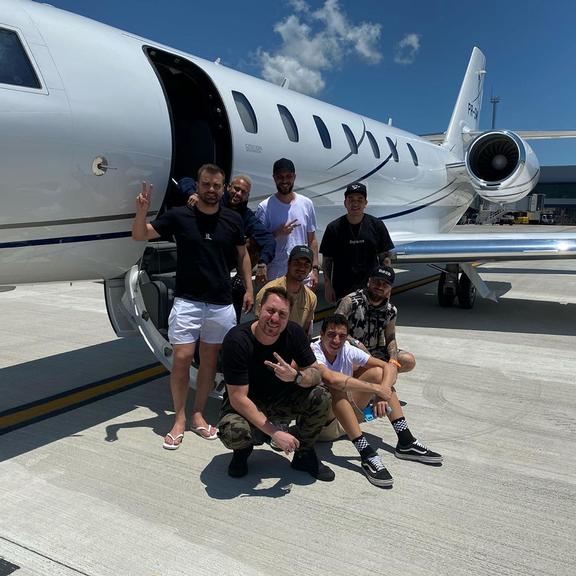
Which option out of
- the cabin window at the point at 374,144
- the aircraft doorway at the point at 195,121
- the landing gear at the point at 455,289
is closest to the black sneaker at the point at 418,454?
the aircraft doorway at the point at 195,121

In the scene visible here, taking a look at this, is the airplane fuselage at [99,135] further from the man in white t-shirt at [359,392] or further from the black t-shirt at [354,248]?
the man in white t-shirt at [359,392]

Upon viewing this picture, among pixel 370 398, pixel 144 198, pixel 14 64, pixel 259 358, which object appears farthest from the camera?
pixel 144 198

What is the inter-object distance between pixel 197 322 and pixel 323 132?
461cm

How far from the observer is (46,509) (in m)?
3.13

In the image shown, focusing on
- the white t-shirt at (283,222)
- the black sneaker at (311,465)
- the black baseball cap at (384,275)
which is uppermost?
the white t-shirt at (283,222)

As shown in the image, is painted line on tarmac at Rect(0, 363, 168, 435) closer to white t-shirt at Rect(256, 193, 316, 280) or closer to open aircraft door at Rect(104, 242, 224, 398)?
open aircraft door at Rect(104, 242, 224, 398)

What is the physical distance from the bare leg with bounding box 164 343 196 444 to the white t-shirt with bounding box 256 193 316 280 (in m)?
1.16

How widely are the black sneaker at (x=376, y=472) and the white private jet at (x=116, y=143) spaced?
1.86 meters

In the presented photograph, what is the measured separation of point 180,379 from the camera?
13.7 feet

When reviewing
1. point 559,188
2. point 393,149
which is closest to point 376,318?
point 393,149

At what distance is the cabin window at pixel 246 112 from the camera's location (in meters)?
5.92

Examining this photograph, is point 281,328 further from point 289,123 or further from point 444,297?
point 444,297

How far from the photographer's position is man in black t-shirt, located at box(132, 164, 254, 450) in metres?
4.04

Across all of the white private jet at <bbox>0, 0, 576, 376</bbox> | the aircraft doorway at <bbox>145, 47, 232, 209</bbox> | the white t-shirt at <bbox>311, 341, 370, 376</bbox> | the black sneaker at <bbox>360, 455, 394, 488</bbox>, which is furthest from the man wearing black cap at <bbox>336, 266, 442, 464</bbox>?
the aircraft doorway at <bbox>145, 47, 232, 209</bbox>
